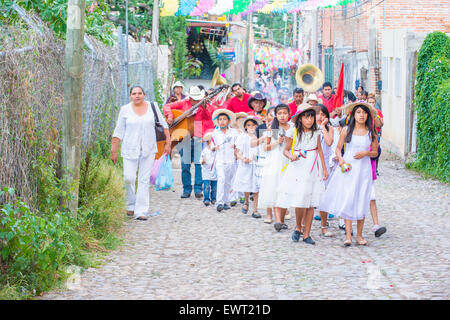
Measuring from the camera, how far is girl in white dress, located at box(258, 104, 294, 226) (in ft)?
30.4

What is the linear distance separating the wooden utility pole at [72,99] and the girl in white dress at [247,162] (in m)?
3.53

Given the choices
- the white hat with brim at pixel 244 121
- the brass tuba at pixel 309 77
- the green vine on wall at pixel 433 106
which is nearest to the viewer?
the white hat with brim at pixel 244 121

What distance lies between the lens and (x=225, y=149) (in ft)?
37.2

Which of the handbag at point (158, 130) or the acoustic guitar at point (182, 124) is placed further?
the acoustic guitar at point (182, 124)

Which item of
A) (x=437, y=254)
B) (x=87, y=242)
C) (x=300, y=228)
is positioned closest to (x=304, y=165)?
(x=300, y=228)

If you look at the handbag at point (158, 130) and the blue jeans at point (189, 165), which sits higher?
the handbag at point (158, 130)

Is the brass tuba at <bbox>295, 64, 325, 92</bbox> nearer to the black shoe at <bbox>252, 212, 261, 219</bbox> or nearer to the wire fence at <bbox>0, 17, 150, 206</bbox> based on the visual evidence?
the black shoe at <bbox>252, 212, 261, 219</bbox>

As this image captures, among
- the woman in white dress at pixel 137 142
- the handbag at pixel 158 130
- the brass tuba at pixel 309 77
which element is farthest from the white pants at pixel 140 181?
the brass tuba at pixel 309 77

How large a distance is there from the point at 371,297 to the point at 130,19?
70.9ft

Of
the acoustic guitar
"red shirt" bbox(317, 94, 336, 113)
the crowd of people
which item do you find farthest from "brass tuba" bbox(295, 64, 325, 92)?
the acoustic guitar

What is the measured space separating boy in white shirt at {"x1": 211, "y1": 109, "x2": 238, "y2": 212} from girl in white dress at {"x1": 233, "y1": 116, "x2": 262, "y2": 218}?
0.22 metres

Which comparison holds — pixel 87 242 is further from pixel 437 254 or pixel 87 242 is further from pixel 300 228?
pixel 437 254

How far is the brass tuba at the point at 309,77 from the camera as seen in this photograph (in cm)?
1442

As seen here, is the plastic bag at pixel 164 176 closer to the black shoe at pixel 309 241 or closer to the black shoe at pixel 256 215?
the black shoe at pixel 256 215
